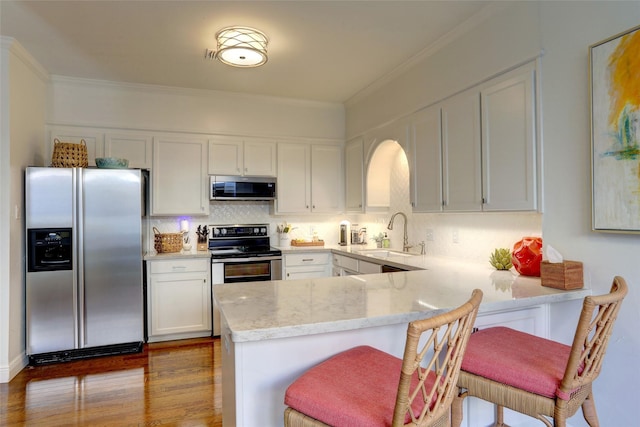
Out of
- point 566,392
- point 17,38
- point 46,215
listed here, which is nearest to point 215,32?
point 17,38

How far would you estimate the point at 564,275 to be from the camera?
1.84 meters

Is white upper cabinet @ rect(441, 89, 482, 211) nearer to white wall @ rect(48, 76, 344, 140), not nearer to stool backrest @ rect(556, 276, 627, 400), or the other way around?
stool backrest @ rect(556, 276, 627, 400)

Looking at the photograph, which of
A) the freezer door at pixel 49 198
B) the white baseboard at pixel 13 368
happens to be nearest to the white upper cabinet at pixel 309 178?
the freezer door at pixel 49 198

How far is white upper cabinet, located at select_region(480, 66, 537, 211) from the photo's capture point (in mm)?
2141

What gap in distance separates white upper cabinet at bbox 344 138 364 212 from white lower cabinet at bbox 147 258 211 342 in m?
1.84

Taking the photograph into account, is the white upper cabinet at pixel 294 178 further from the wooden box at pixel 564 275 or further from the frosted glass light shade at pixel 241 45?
the wooden box at pixel 564 275

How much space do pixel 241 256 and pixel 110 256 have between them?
1.24m

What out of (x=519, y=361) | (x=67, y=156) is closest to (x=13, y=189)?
(x=67, y=156)

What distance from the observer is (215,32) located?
2771mm

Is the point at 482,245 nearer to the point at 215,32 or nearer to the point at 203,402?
the point at 203,402

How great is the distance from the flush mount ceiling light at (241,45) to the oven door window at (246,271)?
2076 mm

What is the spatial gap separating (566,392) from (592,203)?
40.0 inches

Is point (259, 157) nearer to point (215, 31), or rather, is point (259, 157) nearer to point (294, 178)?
point (294, 178)

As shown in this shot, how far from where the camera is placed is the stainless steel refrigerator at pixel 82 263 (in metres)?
3.15
